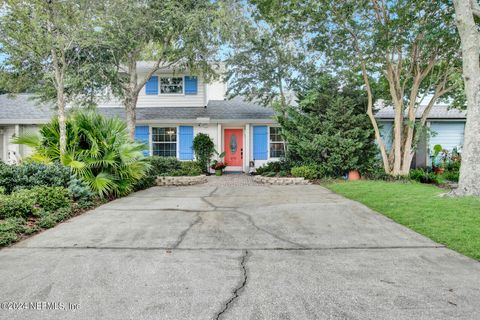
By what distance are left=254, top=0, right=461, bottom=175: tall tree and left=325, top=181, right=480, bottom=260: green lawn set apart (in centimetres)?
379

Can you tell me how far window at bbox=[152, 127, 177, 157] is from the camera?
570 inches

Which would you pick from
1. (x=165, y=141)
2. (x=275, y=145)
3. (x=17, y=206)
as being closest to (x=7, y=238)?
(x=17, y=206)

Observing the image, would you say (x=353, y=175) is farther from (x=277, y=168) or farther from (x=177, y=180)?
(x=177, y=180)

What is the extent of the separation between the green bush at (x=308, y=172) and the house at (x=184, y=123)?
309 centimetres

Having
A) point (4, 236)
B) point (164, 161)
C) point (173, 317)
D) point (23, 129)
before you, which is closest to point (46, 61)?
point (164, 161)

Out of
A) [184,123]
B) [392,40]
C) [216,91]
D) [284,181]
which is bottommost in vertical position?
[284,181]

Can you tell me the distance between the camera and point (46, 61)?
29.4 ft

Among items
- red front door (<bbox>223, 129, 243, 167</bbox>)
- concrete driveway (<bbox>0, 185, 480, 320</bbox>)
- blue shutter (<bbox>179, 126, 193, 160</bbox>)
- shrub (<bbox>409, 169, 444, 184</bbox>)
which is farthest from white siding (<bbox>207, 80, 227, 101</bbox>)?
concrete driveway (<bbox>0, 185, 480, 320</bbox>)

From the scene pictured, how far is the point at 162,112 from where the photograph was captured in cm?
1478

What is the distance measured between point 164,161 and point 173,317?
389 inches

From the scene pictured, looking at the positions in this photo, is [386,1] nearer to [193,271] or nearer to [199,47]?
[199,47]

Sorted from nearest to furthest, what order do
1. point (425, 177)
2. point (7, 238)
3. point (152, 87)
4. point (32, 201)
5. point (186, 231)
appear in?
point (7, 238), point (186, 231), point (32, 201), point (425, 177), point (152, 87)

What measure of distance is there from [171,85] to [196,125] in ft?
9.22

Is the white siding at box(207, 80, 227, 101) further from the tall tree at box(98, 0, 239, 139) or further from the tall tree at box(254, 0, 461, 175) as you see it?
the tall tree at box(254, 0, 461, 175)
